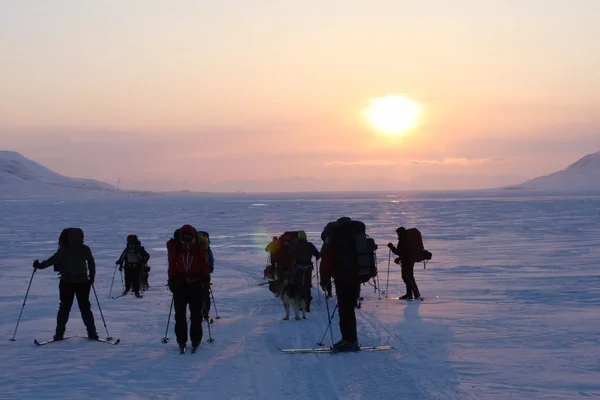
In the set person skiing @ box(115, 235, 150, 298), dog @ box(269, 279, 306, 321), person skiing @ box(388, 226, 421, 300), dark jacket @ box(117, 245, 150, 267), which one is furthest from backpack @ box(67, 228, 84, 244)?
person skiing @ box(388, 226, 421, 300)

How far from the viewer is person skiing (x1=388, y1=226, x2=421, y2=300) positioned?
14289 mm

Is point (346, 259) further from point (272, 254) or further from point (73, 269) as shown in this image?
point (272, 254)

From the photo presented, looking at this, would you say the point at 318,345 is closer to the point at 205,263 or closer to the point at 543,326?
the point at 205,263

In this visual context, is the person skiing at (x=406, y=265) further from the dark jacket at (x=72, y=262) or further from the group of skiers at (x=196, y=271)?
the dark jacket at (x=72, y=262)

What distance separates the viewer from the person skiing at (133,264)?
15.1 m

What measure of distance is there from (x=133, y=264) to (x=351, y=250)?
7.40 metres

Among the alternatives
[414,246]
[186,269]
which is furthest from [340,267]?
[414,246]

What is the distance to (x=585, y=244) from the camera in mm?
26203

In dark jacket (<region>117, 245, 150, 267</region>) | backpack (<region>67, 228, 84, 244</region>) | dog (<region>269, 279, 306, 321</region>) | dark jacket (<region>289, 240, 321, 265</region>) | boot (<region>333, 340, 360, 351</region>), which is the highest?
backpack (<region>67, 228, 84, 244</region>)

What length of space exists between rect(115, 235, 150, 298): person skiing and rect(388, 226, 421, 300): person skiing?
17.5 ft

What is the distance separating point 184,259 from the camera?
904cm

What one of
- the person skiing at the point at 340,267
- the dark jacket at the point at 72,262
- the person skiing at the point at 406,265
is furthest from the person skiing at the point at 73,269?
the person skiing at the point at 406,265

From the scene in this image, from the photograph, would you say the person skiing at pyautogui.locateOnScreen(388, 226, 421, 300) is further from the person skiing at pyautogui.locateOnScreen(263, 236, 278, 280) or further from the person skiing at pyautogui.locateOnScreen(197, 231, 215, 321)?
the person skiing at pyautogui.locateOnScreen(197, 231, 215, 321)

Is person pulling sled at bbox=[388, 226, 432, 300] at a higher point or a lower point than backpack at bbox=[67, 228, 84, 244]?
lower
